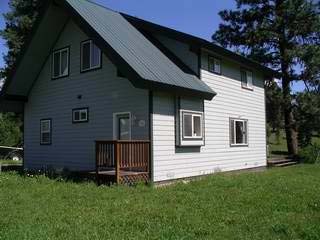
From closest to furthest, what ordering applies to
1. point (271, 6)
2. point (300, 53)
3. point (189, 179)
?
point (189, 179), point (300, 53), point (271, 6)

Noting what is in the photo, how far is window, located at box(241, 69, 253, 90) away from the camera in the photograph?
2039cm

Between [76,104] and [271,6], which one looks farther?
[271,6]

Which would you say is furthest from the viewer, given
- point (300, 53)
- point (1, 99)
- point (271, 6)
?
point (271, 6)

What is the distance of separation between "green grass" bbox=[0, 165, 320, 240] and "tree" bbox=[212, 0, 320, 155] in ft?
55.9

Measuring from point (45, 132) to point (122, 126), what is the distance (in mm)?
5128

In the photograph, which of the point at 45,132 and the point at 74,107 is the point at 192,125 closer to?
the point at 74,107

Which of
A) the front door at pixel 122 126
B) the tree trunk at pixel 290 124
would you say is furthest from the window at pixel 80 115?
the tree trunk at pixel 290 124

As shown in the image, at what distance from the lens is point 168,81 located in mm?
14102

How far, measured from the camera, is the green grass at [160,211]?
289 inches

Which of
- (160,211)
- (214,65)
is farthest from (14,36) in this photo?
(160,211)

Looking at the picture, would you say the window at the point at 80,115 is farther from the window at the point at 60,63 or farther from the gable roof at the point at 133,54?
the gable roof at the point at 133,54

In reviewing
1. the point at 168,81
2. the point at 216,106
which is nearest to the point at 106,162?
the point at 168,81

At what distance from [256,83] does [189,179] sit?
27.6ft

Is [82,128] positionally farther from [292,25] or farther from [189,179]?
[292,25]
